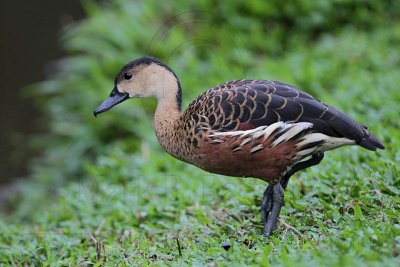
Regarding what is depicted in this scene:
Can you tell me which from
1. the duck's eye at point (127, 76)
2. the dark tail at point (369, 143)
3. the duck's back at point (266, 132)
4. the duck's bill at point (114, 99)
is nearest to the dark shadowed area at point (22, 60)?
the duck's bill at point (114, 99)

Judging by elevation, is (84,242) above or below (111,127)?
below

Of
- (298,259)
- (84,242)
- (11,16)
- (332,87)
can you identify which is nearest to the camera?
(298,259)

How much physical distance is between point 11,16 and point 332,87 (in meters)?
7.67

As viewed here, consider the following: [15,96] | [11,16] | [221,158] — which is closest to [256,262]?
[221,158]

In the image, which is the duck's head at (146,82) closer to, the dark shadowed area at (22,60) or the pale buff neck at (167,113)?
the pale buff neck at (167,113)

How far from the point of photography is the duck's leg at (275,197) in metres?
4.71

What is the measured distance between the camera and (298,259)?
384cm

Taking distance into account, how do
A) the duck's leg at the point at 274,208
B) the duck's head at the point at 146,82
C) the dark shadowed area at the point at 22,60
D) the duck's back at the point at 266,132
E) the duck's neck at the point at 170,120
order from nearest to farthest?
1. the duck's back at the point at 266,132
2. the duck's leg at the point at 274,208
3. the duck's neck at the point at 170,120
4. the duck's head at the point at 146,82
5. the dark shadowed area at the point at 22,60

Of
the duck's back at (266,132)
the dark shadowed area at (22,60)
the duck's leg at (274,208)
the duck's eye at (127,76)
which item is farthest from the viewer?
the dark shadowed area at (22,60)

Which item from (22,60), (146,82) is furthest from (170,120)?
(22,60)

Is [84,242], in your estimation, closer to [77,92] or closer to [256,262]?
[256,262]

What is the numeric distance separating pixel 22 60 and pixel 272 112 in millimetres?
8427

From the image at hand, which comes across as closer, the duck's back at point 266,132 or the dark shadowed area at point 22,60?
the duck's back at point 266,132

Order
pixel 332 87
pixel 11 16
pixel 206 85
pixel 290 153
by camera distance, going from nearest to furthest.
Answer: pixel 290 153, pixel 332 87, pixel 206 85, pixel 11 16
